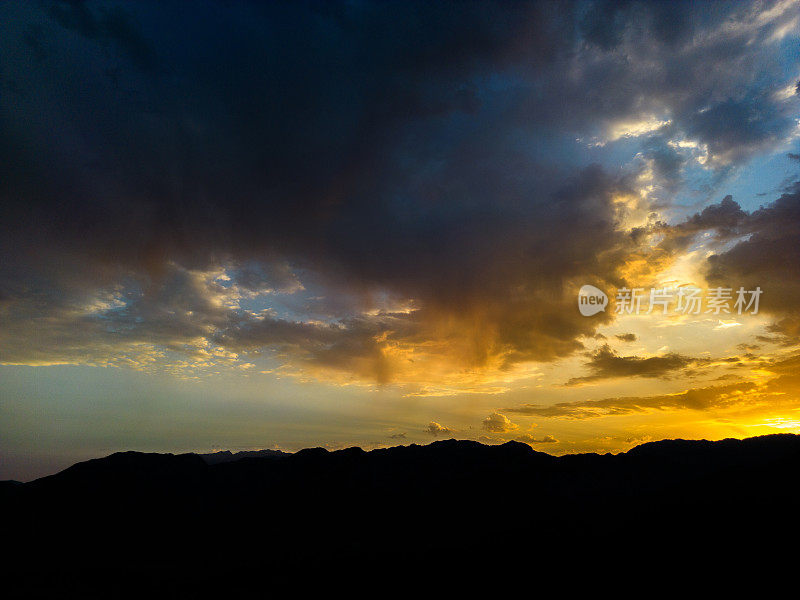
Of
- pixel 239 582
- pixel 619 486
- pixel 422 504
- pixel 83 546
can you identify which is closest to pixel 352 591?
pixel 239 582

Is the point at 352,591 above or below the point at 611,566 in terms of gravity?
below

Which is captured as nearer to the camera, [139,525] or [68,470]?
[139,525]

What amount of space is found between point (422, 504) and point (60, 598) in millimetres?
144556

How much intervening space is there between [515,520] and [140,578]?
505 ft

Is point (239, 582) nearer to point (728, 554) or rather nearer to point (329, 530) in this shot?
point (329, 530)

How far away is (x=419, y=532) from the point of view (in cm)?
17375

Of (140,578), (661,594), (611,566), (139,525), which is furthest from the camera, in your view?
(139,525)

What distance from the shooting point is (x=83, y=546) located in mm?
162375

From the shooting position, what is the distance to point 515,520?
165 meters

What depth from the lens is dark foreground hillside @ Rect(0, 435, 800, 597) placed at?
3602 inches

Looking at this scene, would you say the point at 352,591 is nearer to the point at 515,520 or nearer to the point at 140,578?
the point at 515,520

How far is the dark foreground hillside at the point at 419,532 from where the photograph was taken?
3602 inches

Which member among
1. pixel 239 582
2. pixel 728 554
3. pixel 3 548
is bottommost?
pixel 239 582

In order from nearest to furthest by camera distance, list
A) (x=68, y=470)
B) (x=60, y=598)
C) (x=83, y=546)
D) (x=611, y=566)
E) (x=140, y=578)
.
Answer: (x=611, y=566)
(x=60, y=598)
(x=140, y=578)
(x=83, y=546)
(x=68, y=470)
